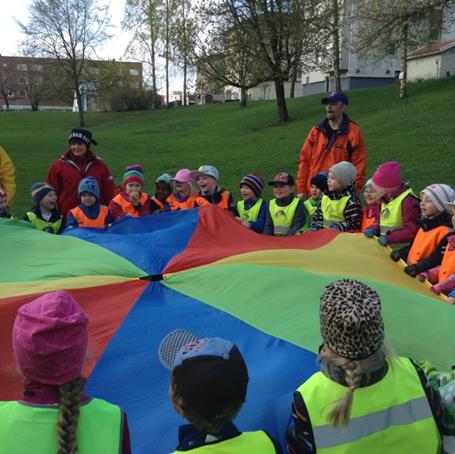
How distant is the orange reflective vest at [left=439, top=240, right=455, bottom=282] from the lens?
125 inches

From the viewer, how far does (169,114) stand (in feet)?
103

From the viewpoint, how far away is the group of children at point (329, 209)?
3.39m

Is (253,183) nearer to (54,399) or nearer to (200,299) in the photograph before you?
(200,299)

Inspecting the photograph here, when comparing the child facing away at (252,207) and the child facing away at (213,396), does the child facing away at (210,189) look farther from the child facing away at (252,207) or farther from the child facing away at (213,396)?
the child facing away at (213,396)

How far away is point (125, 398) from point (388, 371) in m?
1.10

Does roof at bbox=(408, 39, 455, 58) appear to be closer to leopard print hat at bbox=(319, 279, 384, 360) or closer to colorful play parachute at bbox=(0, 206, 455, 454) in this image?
colorful play parachute at bbox=(0, 206, 455, 454)

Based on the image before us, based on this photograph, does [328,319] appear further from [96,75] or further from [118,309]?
[96,75]

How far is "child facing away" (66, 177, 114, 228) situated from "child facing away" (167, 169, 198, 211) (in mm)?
804

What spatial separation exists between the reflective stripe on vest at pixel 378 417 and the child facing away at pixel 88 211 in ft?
10.9

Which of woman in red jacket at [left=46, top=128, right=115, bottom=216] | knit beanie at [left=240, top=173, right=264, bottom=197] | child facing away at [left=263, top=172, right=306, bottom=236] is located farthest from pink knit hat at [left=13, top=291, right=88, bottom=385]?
knit beanie at [left=240, top=173, right=264, bottom=197]

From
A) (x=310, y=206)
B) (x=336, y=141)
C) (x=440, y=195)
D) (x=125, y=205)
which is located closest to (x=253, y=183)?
(x=310, y=206)

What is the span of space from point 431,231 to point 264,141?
13003 millimetres

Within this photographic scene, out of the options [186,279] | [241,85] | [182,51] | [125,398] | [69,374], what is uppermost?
[182,51]

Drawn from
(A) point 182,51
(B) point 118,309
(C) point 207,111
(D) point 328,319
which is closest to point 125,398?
(B) point 118,309
